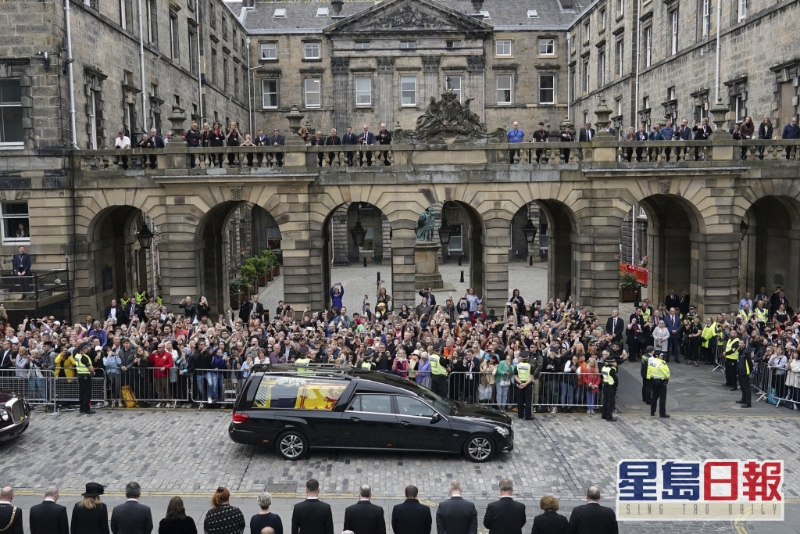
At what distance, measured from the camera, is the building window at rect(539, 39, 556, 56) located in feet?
182

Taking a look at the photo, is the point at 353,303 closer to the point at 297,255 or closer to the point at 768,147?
the point at 297,255

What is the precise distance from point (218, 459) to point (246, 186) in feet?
41.6

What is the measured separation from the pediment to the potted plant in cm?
2638

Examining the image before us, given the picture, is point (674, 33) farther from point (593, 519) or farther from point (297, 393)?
point (593, 519)

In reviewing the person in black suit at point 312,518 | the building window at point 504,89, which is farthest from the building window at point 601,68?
the person in black suit at point 312,518

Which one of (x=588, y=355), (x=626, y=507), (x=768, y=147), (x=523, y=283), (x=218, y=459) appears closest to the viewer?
(x=626, y=507)

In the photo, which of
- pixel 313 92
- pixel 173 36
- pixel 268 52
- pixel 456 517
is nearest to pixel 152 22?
pixel 173 36

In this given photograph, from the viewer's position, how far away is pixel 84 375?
55.8 feet

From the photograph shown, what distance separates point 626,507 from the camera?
11.5m

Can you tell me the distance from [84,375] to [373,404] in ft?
23.0

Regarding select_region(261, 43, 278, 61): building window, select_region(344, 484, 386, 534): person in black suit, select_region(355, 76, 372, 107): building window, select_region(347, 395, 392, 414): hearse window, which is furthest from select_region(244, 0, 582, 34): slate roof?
select_region(344, 484, 386, 534): person in black suit

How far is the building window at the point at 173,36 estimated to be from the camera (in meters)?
35.1

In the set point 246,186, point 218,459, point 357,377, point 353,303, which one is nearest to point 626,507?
point 357,377

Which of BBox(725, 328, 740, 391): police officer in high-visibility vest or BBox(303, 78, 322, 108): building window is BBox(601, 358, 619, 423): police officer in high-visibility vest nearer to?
BBox(725, 328, 740, 391): police officer in high-visibility vest
